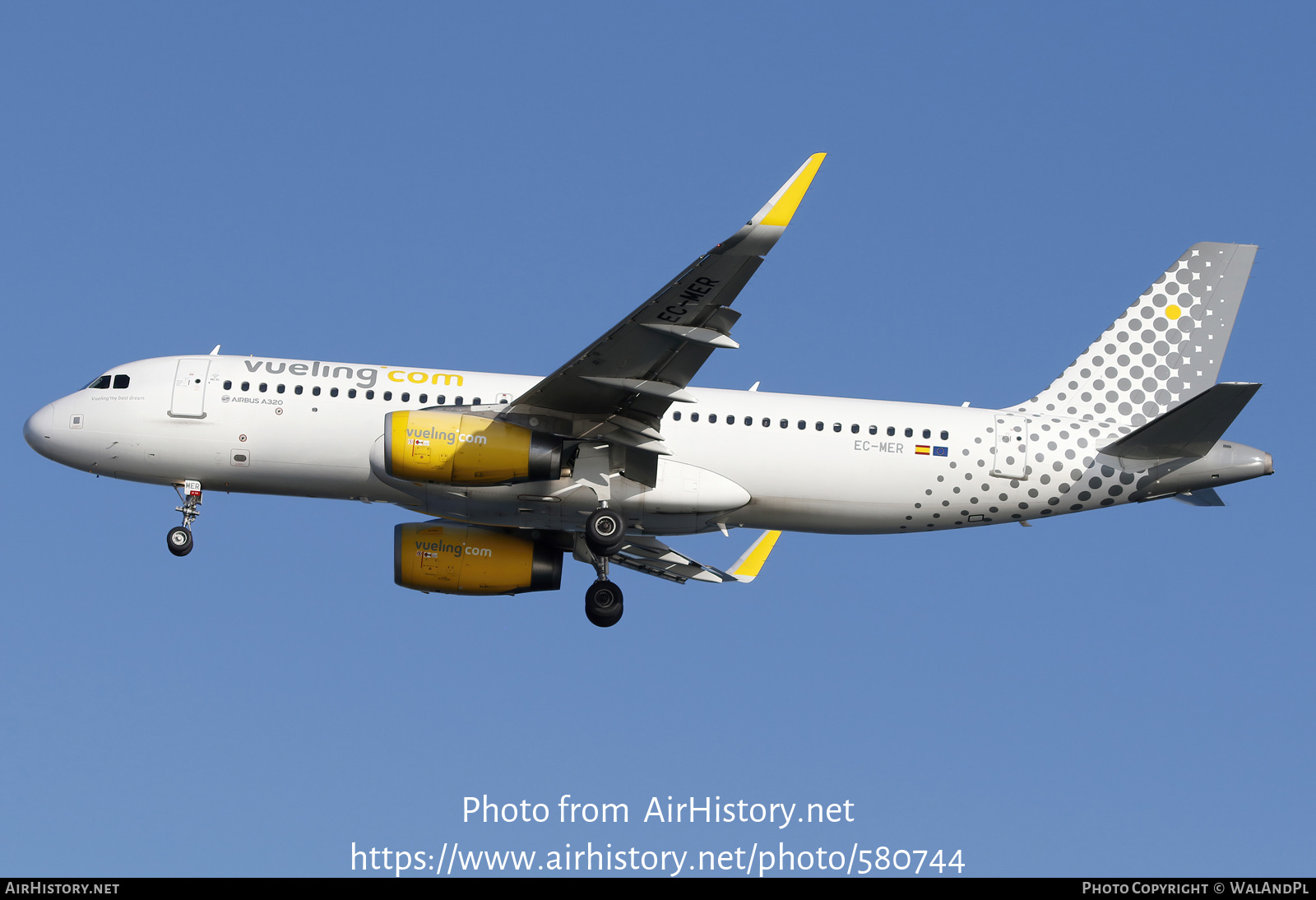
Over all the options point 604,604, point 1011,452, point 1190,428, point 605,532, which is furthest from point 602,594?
point 1190,428

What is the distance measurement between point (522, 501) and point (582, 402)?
2.91 metres

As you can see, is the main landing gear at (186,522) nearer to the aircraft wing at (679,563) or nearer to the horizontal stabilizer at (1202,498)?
the aircraft wing at (679,563)

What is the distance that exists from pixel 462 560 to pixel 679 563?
6692 millimetres

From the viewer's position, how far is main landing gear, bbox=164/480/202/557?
33906mm

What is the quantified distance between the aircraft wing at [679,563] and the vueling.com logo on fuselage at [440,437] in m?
8.88

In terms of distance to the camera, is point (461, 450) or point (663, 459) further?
point (663, 459)

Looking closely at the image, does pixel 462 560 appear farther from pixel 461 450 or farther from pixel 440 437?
pixel 440 437

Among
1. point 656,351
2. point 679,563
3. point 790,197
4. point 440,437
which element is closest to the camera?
point 790,197

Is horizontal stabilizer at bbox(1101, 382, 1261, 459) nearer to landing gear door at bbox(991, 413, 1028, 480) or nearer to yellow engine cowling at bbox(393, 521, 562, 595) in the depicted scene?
landing gear door at bbox(991, 413, 1028, 480)

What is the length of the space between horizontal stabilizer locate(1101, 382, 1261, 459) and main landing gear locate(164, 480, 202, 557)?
68.9ft

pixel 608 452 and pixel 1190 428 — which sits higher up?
pixel 1190 428

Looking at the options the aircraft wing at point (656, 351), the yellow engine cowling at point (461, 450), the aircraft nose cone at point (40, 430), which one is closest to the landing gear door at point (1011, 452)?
the aircraft wing at point (656, 351)

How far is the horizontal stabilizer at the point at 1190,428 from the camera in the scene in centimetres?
3023

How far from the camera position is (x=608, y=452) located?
106ft
